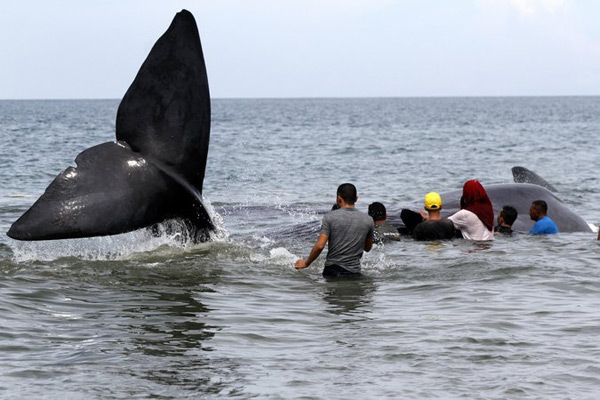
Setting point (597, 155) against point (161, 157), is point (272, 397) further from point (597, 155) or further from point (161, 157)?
point (597, 155)

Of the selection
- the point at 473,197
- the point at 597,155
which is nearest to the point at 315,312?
the point at 473,197

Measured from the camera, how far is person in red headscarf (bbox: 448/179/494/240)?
14.2 meters

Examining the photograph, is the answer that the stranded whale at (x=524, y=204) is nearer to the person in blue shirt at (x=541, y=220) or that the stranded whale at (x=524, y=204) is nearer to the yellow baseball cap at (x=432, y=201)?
the person in blue shirt at (x=541, y=220)

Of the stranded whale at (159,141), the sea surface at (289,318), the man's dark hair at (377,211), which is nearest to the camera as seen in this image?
the sea surface at (289,318)

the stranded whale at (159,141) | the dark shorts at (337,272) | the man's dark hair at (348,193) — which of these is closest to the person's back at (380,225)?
the dark shorts at (337,272)

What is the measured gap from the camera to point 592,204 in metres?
22.9

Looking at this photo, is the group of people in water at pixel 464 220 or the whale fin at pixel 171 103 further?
the group of people in water at pixel 464 220

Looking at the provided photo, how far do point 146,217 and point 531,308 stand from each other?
12.9 feet

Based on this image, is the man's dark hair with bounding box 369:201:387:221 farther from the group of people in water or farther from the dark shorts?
the dark shorts

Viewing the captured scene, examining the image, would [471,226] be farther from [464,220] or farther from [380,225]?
[380,225]

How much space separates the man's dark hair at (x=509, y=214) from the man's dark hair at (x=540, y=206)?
33 cm

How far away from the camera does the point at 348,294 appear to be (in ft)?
34.6

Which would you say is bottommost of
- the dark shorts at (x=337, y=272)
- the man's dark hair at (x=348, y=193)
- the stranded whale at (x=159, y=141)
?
the dark shorts at (x=337, y=272)

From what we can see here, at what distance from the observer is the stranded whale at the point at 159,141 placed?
9055mm
